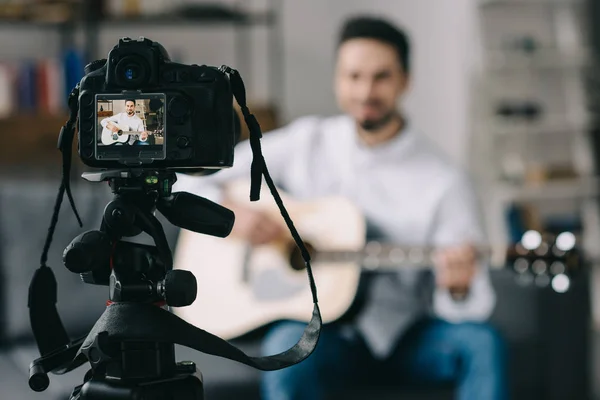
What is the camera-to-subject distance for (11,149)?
3.17 meters

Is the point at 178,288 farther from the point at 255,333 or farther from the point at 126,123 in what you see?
the point at 255,333

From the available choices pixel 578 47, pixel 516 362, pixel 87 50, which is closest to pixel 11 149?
pixel 87 50

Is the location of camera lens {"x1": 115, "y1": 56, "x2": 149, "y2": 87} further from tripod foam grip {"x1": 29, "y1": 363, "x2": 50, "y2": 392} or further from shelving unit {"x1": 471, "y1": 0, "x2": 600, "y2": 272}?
shelving unit {"x1": 471, "y1": 0, "x2": 600, "y2": 272}

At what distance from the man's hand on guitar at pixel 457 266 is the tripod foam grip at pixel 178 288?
121 cm

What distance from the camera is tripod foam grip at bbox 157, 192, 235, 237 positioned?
58 centimetres

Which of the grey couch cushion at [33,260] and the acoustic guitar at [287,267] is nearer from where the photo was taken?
the acoustic guitar at [287,267]

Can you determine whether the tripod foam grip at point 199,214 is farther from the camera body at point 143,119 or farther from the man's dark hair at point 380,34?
the man's dark hair at point 380,34

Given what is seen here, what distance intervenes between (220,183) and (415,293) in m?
0.57

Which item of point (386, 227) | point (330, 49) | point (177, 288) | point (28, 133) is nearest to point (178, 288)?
point (177, 288)

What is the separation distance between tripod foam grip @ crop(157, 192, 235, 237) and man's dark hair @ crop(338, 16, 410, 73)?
1.55 m

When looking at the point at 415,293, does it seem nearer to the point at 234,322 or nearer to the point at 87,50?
the point at 234,322

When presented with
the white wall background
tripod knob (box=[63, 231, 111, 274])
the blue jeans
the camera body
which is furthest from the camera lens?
the white wall background

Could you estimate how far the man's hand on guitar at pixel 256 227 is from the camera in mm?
1884

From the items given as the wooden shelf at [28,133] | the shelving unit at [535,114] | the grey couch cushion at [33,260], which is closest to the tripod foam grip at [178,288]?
the grey couch cushion at [33,260]
